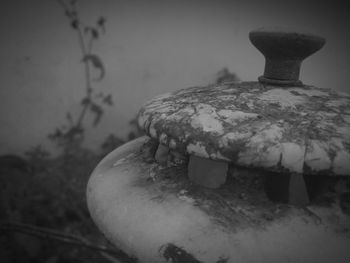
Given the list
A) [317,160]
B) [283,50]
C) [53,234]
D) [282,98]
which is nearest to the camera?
[317,160]

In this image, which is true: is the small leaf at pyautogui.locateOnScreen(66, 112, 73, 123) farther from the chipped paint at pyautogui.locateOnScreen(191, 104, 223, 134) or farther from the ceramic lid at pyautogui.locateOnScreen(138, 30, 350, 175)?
the chipped paint at pyautogui.locateOnScreen(191, 104, 223, 134)

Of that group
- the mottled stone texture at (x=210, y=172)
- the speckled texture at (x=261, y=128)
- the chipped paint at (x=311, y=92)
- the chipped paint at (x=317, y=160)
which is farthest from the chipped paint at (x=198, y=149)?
the chipped paint at (x=311, y=92)

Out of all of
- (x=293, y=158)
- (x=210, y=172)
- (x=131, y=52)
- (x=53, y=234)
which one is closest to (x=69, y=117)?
(x=131, y=52)

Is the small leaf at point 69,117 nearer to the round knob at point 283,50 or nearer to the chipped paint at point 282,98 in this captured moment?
the round knob at point 283,50

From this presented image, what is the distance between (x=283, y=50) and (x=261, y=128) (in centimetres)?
47

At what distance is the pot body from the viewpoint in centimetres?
74

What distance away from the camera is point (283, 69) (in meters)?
1.14

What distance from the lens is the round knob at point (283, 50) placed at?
1.03 m

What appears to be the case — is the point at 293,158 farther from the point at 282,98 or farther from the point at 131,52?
the point at 131,52

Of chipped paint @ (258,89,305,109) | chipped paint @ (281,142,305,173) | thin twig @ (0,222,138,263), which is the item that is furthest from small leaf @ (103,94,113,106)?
chipped paint @ (281,142,305,173)

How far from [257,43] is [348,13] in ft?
10.0

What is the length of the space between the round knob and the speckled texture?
123mm

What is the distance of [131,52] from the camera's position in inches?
127

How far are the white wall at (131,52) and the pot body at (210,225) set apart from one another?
2524 millimetres
